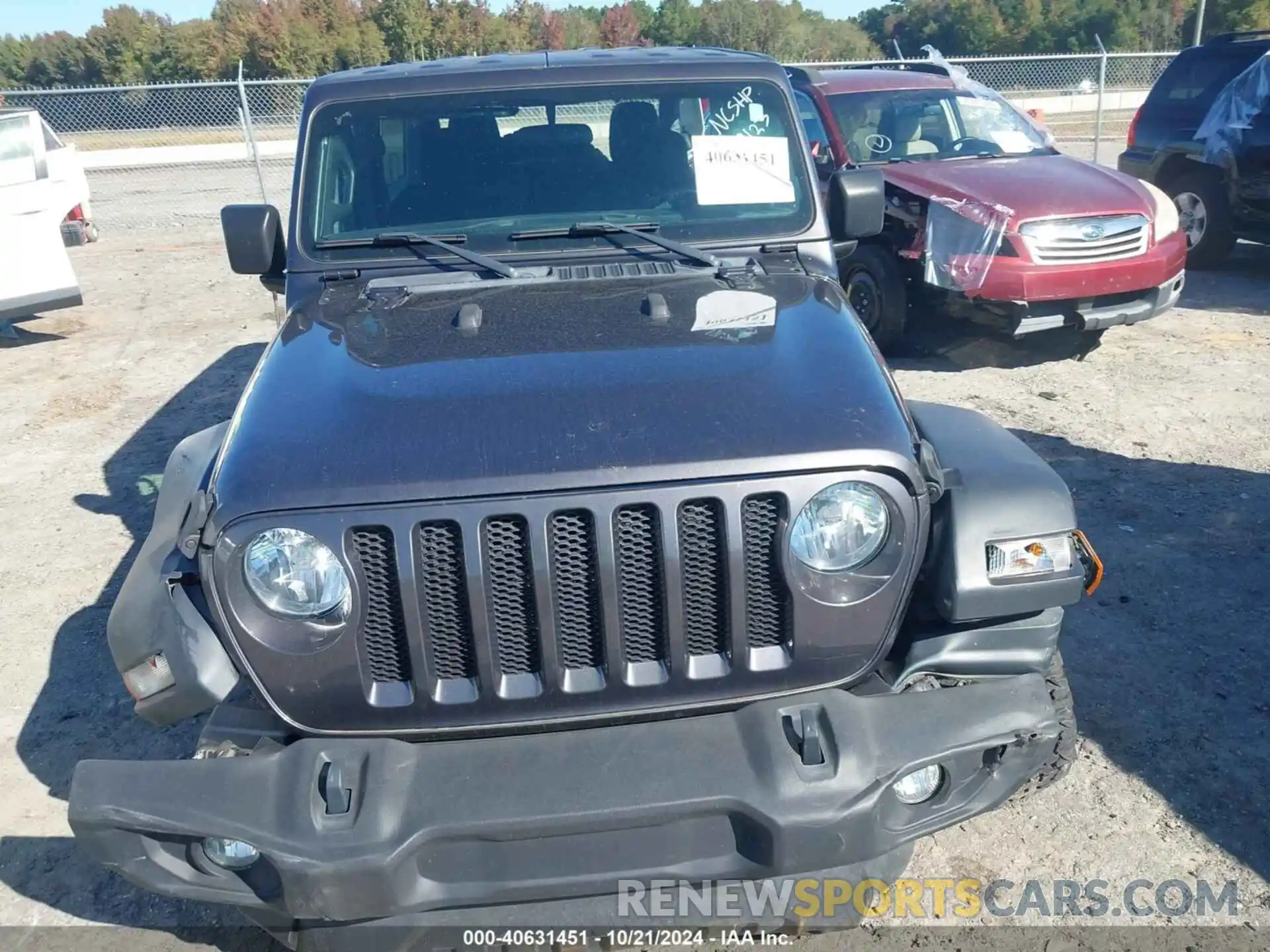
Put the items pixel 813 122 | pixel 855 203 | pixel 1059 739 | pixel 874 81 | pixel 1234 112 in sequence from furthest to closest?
pixel 1234 112
pixel 874 81
pixel 813 122
pixel 855 203
pixel 1059 739

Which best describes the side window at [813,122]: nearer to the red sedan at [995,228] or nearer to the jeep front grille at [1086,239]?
the red sedan at [995,228]

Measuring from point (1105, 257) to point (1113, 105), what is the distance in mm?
23959

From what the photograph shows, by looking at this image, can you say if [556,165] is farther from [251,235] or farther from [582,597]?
[582,597]

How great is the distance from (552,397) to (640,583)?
48 cm

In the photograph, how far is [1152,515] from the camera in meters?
5.04

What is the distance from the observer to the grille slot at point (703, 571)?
7.31 feet

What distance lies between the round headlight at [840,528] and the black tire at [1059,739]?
735 mm

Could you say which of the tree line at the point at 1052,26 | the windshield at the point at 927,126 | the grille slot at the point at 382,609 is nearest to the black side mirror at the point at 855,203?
the grille slot at the point at 382,609

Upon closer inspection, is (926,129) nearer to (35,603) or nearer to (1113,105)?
(35,603)

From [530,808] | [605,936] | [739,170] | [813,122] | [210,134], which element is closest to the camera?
[530,808]

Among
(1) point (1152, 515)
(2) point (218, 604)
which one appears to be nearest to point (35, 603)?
(2) point (218, 604)

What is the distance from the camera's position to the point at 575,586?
7.34 ft

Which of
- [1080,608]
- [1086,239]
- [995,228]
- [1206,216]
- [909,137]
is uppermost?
[909,137]

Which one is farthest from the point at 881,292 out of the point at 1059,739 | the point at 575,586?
the point at 575,586
